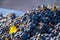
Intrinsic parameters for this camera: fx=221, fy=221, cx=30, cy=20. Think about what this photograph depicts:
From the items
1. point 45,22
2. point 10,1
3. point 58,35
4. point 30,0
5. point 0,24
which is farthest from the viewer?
point 10,1

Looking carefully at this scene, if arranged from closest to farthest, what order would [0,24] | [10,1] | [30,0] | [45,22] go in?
[45,22]
[0,24]
[30,0]
[10,1]

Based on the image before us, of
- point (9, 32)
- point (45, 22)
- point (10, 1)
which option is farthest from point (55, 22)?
point (10, 1)

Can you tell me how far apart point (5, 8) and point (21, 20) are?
76cm

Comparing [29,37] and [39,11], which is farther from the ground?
[39,11]

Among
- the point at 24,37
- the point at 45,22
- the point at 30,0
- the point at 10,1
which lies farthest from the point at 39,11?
the point at 10,1

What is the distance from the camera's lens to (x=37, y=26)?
127 cm

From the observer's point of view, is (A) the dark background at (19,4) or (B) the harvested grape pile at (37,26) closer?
(B) the harvested grape pile at (37,26)

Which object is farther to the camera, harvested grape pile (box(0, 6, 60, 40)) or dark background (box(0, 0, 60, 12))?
dark background (box(0, 0, 60, 12))

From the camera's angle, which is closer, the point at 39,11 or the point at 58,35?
the point at 58,35

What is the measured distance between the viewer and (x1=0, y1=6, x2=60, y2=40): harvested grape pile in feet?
3.89

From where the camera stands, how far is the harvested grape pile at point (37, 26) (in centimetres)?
119

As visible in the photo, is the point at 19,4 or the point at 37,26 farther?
the point at 19,4

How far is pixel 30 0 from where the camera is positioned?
1.81m

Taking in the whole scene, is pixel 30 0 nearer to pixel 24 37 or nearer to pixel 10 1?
pixel 10 1
